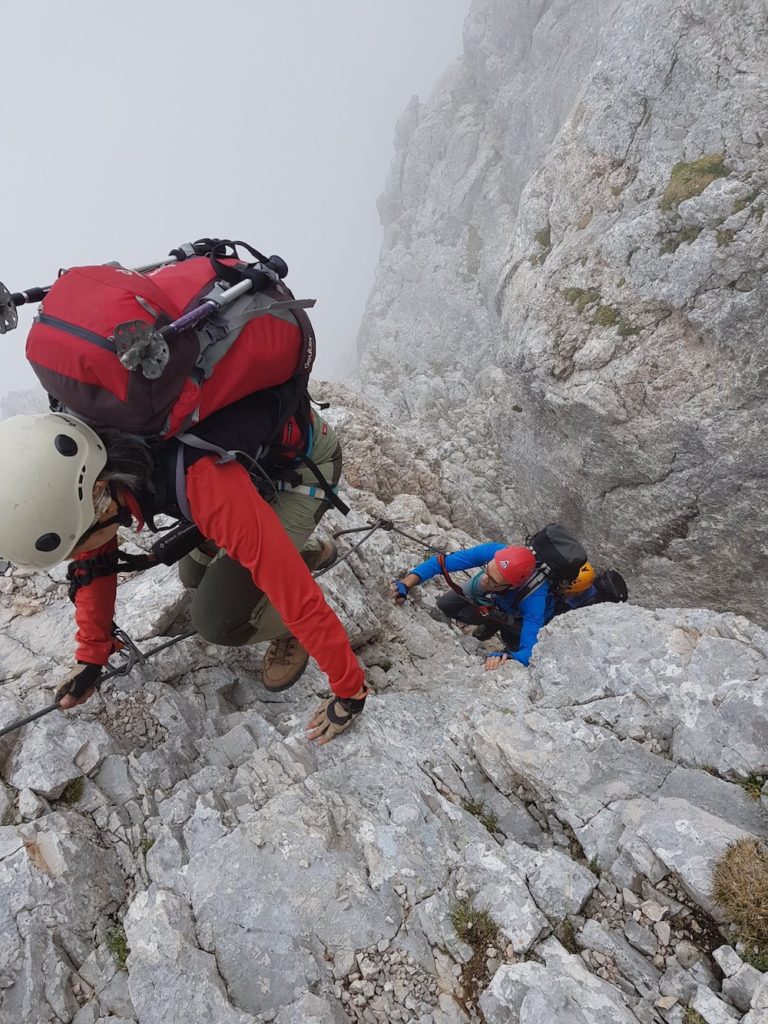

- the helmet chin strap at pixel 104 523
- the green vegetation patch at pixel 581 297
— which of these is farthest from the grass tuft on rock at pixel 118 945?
the green vegetation patch at pixel 581 297

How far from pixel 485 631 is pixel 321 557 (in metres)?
3.60

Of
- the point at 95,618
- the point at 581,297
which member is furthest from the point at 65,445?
the point at 581,297

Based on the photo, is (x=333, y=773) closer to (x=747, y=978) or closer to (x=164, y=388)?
(x=747, y=978)

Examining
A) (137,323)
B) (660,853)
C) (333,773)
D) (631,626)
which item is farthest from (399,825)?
(137,323)

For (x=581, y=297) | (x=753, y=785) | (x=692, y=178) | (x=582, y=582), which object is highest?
(x=692, y=178)

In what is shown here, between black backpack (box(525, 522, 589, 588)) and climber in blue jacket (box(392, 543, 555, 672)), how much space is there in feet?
0.64

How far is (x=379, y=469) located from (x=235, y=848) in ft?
33.3

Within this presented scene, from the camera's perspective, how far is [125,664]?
6227 mm

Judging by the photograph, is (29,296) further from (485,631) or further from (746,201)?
(746,201)

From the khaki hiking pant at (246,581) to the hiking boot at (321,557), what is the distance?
1380 millimetres

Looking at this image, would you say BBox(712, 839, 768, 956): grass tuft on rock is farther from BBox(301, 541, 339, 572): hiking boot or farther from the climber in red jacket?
BBox(301, 541, 339, 572): hiking boot

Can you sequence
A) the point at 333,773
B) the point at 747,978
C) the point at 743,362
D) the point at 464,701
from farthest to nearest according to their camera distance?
the point at 743,362
the point at 464,701
the point at 333,773
the point at 747,978

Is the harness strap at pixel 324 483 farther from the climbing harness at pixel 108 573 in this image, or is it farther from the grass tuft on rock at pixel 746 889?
the grass tuft on rock at pixel 746 889

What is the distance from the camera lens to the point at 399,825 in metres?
5.11
